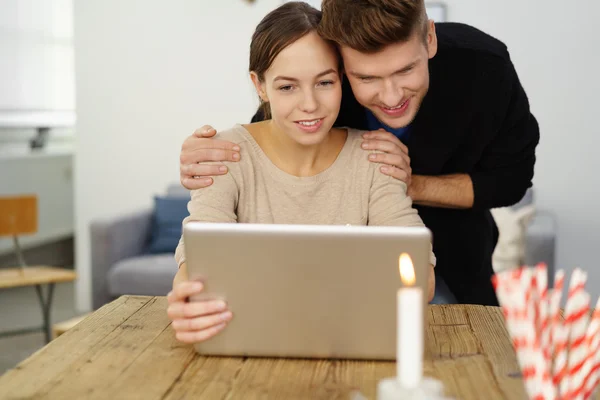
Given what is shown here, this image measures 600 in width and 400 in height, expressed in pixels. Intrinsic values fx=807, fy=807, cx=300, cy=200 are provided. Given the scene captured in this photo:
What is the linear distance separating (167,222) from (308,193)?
8.69 ft

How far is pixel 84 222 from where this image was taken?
475 centimetres

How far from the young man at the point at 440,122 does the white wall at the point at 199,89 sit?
2.10 meters

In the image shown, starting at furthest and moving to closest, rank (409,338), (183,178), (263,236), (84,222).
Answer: (84,222)
(183,178)
(263,236)
(409,338)

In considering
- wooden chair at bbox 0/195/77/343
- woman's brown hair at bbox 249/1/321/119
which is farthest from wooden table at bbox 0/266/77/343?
woman's brown hair at bbox 249/1/321/119

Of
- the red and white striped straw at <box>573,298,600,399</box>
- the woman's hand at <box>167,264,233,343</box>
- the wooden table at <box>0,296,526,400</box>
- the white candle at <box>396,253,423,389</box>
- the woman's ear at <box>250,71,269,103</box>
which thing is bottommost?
the wooden table at <box>0,296,526,400</box>

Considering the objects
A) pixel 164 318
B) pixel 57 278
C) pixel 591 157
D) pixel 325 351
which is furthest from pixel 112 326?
pixel 591 157

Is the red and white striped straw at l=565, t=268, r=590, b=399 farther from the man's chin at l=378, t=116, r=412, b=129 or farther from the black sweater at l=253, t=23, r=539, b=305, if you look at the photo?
the black sweater at l=253, t=23, r=539, b=305

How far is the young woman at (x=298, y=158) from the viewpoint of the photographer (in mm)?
1600

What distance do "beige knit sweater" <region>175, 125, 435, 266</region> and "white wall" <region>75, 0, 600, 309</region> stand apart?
8.79 ft

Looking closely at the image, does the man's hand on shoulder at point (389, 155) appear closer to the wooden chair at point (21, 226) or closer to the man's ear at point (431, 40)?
the man's ear at point (431, 40)

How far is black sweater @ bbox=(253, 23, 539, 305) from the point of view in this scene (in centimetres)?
191

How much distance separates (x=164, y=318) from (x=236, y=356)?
0.28m

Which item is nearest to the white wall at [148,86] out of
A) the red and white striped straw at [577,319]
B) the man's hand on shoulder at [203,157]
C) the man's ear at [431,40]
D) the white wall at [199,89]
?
the white wall at [199,89]

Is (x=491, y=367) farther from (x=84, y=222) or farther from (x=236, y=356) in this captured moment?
(x=84, y=222)
